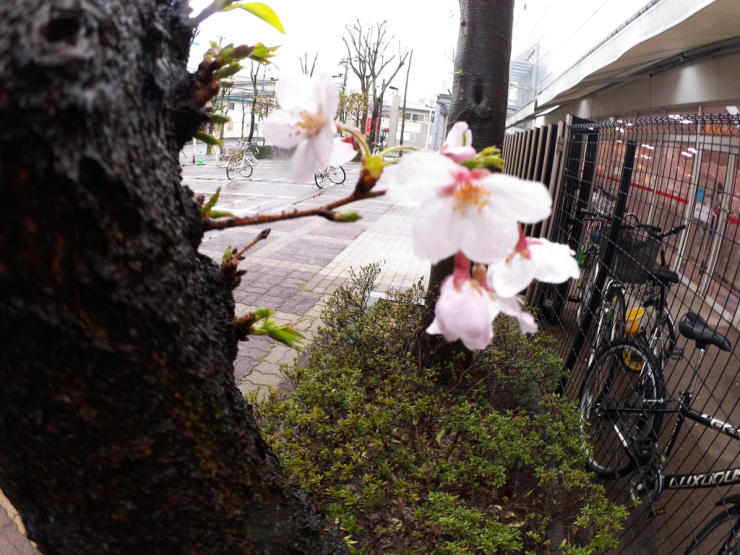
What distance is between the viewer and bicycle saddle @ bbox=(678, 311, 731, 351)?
299 centimetres

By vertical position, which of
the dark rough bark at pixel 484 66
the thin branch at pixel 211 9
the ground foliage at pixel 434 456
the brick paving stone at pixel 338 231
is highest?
the dark rough bark at pixel 484 66

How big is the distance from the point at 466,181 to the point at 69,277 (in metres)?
0.50

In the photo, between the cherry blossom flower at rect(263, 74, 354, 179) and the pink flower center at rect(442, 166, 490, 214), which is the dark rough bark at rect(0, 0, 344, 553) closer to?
the cherry blossom flower at rect(263, 74, 354, 179)

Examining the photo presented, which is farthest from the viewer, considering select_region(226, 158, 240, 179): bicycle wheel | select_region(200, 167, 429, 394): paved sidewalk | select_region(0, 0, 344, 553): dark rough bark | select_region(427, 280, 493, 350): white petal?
select_region(226, 158, 240, 179): bicycle wheel

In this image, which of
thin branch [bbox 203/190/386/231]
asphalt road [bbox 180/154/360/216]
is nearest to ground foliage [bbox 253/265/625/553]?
thin branch [bbox 203/190/386/231]

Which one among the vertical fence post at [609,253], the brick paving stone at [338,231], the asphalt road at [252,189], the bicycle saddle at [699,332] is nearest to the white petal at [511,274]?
the bicycle saddle at [699,332]

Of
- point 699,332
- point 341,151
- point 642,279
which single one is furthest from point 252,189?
point 341,151

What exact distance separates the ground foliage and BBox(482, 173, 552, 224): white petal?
1.73m

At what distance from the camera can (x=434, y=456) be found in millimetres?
2590

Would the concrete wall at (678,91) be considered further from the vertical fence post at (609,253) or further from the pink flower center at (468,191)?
the pink flower center at (468,191)

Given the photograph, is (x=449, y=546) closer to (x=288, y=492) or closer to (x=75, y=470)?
(x=288, y=492)

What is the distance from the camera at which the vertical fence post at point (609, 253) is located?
136 inches

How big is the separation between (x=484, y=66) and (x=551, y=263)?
275cm

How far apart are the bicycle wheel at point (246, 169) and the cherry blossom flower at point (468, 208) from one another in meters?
18.8
